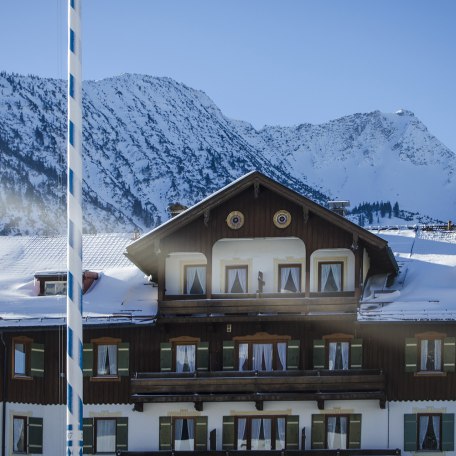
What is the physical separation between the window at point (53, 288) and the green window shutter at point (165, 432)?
645 cm

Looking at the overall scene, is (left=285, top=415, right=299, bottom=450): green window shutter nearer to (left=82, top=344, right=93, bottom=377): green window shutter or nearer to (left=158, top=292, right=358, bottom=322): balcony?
(left=158, top=292, right=358, bottom=322): balcony

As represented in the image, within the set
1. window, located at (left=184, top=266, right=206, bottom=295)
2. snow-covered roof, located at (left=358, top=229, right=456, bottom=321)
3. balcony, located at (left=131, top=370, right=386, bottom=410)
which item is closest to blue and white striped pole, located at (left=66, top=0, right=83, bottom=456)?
balcony, located at (left=131, top=370, right=386, bottom=410)

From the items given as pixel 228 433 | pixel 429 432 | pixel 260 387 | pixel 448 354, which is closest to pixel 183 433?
pixel 228 433

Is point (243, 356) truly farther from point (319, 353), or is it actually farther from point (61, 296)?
point (61, 296)

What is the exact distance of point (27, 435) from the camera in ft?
97.8

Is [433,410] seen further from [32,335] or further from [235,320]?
[32,335]

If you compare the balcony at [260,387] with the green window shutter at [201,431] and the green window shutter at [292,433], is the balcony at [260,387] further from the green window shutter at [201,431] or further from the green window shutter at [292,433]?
the green window shutter at [292,433]

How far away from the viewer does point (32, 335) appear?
96.9ft

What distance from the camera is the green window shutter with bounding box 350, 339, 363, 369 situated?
2931 cm

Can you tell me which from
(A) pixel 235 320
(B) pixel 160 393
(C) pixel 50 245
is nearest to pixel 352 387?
(A) pixel 235 320

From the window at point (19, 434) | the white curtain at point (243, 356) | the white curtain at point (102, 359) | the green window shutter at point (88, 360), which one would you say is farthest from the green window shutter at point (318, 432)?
the window at point (19, 434)

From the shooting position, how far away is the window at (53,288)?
101ft

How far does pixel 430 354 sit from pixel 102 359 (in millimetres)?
12447

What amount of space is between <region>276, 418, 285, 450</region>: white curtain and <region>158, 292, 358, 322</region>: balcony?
4207 mm
